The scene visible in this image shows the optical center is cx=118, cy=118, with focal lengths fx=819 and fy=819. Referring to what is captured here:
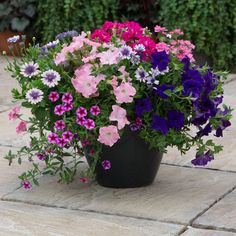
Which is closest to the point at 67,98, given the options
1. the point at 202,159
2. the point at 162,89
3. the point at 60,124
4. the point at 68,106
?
the point at 68,106

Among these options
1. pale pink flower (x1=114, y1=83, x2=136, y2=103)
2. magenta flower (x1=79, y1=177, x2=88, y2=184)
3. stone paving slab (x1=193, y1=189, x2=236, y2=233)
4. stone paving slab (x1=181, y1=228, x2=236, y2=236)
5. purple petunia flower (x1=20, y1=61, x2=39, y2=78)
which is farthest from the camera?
magenta flower (x1=79, y1=177, x2=88, y2=184)

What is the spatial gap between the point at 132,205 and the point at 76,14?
4261 mm

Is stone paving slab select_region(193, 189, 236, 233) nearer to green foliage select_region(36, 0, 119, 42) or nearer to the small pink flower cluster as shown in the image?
the small pink flower cluster

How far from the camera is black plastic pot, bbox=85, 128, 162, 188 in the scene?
178 inches

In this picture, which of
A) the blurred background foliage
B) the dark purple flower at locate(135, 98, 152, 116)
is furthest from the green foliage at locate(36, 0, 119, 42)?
the dark purple flower at locate(135, 98, 152, 116)

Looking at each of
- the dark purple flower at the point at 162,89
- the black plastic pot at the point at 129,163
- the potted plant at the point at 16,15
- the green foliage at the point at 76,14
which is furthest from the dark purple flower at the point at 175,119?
the potted plant at the point at 16,15

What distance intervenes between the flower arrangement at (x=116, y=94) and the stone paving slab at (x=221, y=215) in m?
0.27

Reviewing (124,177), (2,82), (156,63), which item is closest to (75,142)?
(124,177)

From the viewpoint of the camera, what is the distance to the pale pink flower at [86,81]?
14.0ft

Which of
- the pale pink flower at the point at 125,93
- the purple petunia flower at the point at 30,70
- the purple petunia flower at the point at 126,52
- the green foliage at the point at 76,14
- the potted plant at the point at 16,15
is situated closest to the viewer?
the pale pink flower at the point at 125,93

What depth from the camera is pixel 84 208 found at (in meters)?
4.39

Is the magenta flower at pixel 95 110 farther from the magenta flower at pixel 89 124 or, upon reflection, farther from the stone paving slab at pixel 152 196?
the stone paving slab at pixel 152 196

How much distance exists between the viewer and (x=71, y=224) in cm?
416

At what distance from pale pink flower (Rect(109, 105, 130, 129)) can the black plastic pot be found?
0.18m
